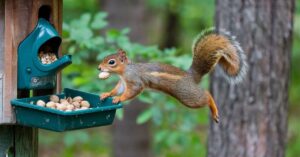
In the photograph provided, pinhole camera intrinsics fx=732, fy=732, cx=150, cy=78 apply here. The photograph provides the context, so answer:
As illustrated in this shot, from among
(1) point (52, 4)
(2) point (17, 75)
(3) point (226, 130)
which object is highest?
(1) point (52, 4)

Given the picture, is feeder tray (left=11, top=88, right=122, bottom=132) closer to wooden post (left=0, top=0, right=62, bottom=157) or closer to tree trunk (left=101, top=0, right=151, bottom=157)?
wooden post (left=0, top=0, right=62, bottom=157)

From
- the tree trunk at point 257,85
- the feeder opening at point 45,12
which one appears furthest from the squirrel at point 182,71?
the tree trunk at point 257,85

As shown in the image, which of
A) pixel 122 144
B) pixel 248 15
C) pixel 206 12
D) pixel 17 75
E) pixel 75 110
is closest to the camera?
pixel 75 110

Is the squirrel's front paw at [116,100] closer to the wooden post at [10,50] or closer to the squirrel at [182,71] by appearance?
the squirrel at [182,71]

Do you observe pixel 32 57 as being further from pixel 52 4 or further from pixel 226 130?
pixel 226 130

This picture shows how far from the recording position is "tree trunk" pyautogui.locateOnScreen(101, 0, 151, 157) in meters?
7.66

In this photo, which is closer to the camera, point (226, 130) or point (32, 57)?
point (32, 57)

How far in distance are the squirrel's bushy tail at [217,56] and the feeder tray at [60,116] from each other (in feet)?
2.02

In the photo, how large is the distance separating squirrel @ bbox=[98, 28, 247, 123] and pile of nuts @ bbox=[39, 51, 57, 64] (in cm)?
26

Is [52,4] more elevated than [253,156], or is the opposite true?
[52,4]

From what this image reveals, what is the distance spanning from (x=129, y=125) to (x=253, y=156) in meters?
3.03

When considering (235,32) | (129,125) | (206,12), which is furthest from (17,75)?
(206,12)

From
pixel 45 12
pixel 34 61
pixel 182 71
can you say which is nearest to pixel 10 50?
pixel 34 61

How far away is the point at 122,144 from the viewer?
789 cm
